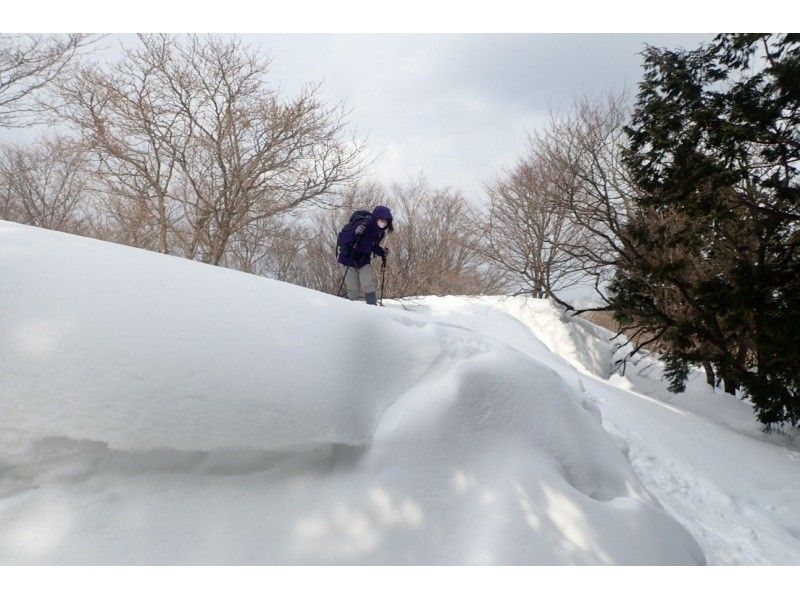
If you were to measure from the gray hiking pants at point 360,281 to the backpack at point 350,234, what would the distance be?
293 millimetres

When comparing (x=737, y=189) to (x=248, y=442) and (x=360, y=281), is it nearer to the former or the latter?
(x=360, y=281)

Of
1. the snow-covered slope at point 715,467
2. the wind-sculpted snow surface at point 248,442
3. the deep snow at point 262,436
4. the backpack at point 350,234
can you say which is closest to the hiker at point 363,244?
the backpack at point 350,234

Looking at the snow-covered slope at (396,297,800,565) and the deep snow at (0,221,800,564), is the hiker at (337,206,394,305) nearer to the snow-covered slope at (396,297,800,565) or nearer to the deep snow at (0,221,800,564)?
the snow-covered slope at (396,297,800,565)

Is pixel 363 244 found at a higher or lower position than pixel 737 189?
lower

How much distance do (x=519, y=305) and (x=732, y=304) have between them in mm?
Answer: 8708

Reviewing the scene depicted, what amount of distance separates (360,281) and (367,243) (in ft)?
1.95

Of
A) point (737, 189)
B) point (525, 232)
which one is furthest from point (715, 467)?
point (525, 232)

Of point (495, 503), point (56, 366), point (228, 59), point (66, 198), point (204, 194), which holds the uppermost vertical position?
point (228, 59)

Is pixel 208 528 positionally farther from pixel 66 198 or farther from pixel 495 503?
pixel 66 198

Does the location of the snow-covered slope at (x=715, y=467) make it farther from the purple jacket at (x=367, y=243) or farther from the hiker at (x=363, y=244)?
the purple jacket at (x=367, y=243)

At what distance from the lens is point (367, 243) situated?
6152mm

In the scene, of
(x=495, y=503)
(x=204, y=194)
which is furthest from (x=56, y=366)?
(x=204, y=194)

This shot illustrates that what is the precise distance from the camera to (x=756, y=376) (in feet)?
22.7

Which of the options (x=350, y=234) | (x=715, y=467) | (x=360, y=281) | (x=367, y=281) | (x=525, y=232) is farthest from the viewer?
(x=525, y=232)
